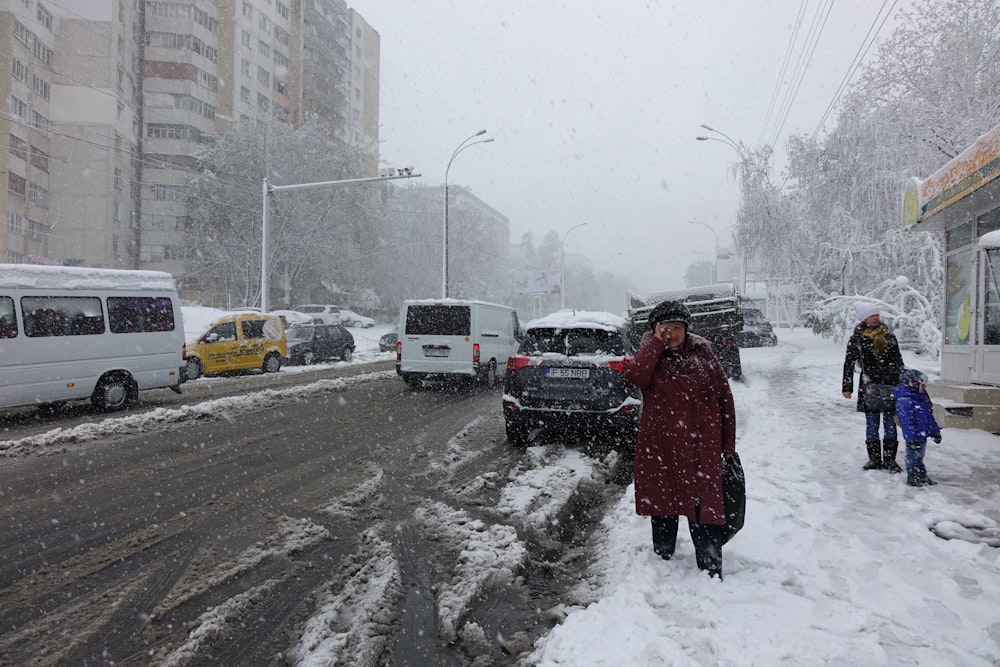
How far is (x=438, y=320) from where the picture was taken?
1349cm

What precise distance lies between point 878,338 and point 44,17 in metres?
53.1

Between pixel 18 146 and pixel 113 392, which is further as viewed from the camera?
pixel 18 146

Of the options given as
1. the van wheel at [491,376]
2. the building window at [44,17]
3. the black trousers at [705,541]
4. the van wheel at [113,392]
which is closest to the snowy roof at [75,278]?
the van wheel at [113,392]

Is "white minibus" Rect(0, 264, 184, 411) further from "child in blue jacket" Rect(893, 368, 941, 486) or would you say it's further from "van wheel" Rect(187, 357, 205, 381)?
"child in blue jacket" Rect(893, 368, 941, 486)

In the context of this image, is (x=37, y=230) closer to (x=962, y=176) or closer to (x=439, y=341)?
(x=439, y=341)

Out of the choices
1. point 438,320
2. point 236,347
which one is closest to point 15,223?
point 236,347

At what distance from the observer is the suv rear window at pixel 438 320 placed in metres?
13.4

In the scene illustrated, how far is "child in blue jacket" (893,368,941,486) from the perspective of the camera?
5.36 m

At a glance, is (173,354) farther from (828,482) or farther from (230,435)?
(828,482)

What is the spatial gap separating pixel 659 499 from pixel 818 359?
1825 centimetres

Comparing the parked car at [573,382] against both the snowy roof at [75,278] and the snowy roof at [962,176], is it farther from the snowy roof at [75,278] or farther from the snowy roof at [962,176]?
the snowy roof at [75,278]

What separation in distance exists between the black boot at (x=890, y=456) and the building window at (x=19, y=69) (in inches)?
1884

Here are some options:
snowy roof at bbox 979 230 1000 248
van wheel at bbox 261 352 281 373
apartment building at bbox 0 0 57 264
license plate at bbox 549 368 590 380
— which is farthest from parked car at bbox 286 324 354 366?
apartment building at bbox 0 0 57 264

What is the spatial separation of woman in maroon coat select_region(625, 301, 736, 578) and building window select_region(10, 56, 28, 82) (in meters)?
47.1
